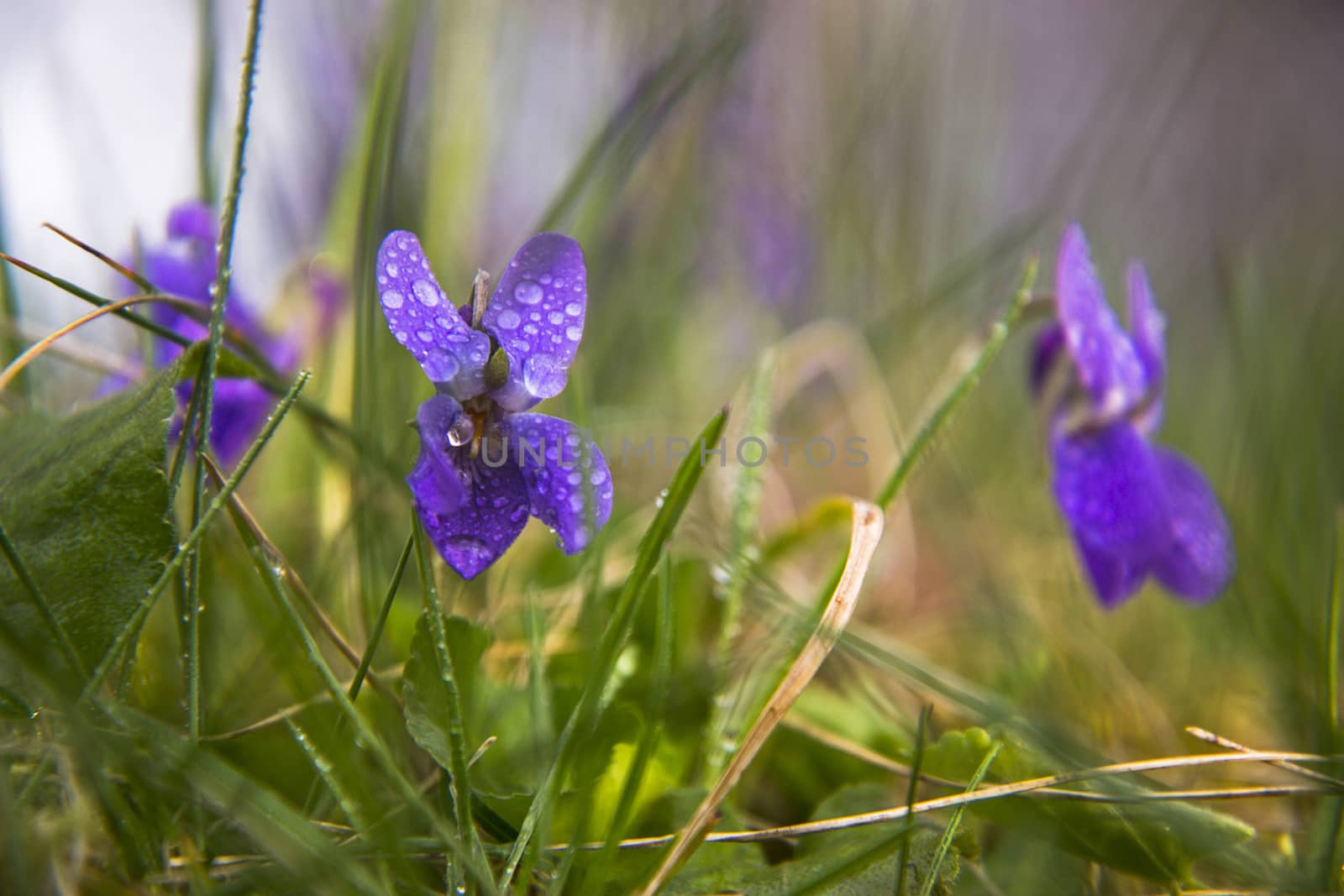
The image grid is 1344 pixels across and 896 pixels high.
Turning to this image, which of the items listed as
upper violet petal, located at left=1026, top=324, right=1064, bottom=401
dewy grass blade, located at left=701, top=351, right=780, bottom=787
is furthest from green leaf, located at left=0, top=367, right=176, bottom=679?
upper violet petal, located at left=1026, top=324, right=1064, bottom=401

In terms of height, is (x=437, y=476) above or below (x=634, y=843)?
above

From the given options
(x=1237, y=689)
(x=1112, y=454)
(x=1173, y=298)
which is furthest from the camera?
(x=1173, y=298)

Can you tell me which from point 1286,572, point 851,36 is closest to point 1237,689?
point 1286,572

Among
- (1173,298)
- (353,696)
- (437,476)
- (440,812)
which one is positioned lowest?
(1173,298)

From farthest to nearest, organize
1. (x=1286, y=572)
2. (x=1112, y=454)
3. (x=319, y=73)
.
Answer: (x=319, y=73)
(x=1286, y=572)
(x=1112, y=454)

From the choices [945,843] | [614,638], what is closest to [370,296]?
[614,638]

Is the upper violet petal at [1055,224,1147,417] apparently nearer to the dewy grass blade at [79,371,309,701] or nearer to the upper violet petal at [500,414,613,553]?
the upper violet petal at [500,414,613,553]

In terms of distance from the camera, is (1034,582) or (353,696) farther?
(1034,582)

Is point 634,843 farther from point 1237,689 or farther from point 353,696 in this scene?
point 1237,689
